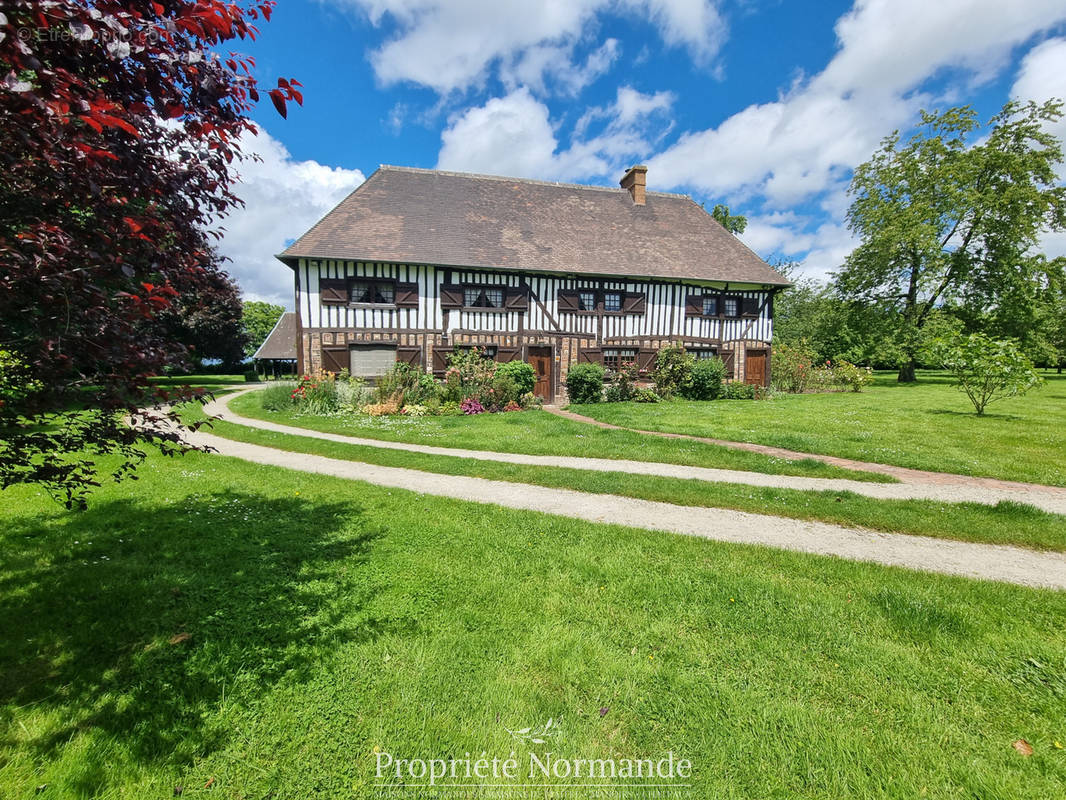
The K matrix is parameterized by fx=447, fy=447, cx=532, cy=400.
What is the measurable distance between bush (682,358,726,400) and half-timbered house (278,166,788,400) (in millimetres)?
1476

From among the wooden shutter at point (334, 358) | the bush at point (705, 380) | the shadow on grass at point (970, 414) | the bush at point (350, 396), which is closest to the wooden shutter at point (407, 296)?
the wooden shutter at point (334, 358)

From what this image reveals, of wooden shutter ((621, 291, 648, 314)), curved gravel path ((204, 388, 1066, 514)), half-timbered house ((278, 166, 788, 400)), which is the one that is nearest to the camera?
curved gravel path ((204, 388, 1066, 514))

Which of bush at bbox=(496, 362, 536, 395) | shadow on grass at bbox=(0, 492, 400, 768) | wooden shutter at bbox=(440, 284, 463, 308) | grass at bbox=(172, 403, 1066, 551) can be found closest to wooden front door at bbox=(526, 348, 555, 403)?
bush at bbox=(496, 362, 536, 395)

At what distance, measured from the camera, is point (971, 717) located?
2.27 metres

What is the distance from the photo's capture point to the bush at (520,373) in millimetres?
14266

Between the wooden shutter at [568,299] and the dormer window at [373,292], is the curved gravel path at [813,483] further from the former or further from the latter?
the wooden shutter at [568,299]

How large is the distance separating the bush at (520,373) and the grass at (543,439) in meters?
1.70

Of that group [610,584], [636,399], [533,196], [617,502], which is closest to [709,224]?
[533,196]

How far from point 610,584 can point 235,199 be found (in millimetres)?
3725

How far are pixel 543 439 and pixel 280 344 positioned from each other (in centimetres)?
3323

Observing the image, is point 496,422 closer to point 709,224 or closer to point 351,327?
point 351,327

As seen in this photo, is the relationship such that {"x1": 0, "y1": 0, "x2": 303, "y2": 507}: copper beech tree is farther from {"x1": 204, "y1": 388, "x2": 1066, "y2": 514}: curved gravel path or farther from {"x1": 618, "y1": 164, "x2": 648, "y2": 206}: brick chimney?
{"x1": 618, "y1": 164, "x2": 648, "y2": 206}: brick chimney

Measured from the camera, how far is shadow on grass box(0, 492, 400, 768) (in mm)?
2244

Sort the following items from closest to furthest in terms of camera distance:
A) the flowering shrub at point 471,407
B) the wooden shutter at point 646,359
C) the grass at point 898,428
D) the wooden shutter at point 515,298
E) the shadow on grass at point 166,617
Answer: the shadow on grass at point 166,617
the grass at point 898,428
the flowering shrub at point 471,407
the wooden shutter at point 515,298
the wooden shutter at point 646,359
